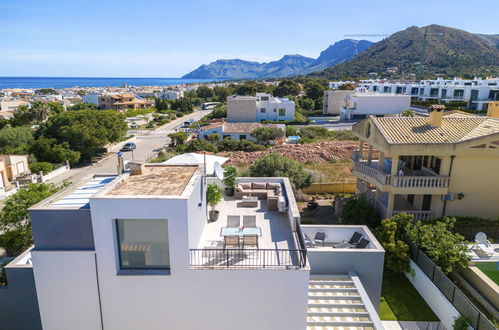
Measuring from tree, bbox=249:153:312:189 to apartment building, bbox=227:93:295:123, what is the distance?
4556cm

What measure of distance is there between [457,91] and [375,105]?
27113 millimetres

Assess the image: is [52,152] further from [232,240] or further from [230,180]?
[232,240]

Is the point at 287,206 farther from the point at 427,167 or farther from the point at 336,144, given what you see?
the point at 336,144

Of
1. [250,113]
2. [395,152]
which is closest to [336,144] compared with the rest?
[250,113]

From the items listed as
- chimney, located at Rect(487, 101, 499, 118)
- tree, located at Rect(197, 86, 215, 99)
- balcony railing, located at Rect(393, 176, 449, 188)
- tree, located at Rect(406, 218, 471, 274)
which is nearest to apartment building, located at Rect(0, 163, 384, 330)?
tree, located at Rect(406, 218, 471, 274)

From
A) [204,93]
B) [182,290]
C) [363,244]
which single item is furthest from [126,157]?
[204,93]

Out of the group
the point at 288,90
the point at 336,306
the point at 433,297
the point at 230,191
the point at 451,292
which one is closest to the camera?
the point at 336,306

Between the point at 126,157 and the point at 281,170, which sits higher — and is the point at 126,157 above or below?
below

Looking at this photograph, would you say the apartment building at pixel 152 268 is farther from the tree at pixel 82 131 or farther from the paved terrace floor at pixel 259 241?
the tree at pixel 82 131

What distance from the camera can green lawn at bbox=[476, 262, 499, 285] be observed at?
13196mm

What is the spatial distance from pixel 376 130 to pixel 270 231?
34.7ft

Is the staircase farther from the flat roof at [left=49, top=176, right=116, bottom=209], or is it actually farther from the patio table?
the flat roof at [left=49, top=176, right=116, bottom=209]

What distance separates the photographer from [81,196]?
1067 centimetres

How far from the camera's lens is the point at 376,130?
1909 cm
